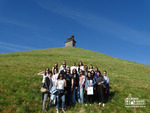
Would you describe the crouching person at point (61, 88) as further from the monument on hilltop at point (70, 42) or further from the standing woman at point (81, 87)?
the monument on hilltop at point (70, 42)

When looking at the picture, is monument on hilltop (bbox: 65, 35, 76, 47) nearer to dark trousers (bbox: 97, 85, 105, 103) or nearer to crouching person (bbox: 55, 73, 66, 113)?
dark trousers (bbox: 97, 85, 105, 103)

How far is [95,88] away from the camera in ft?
27.3

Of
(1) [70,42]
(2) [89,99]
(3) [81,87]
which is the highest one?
(1) [70,42]

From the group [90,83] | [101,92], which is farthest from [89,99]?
[90,83]

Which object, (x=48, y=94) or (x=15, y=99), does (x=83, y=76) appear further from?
(x=15, y=99)

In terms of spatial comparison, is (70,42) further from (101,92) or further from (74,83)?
(101,92)

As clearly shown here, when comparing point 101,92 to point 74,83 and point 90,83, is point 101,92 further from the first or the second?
point 74,83

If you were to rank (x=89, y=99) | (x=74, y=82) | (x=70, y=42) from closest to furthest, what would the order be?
(x=74, y=82) < (x=89, y=99) < (x=70, y=42)

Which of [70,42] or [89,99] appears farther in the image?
[70,42]

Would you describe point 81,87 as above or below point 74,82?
below

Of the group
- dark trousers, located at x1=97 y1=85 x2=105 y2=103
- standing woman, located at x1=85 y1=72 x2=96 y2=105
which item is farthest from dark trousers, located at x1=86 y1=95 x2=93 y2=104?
dark trousers, located at x1=97 y1=85 x2=105 y2=103

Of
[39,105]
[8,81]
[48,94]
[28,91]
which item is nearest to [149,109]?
[48,94]

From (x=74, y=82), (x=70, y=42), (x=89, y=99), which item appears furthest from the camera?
(x=70, y=42)

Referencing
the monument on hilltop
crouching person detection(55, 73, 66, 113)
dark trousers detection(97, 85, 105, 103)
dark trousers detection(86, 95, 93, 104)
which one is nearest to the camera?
crouching person detection(55, 73, 66, 113)
